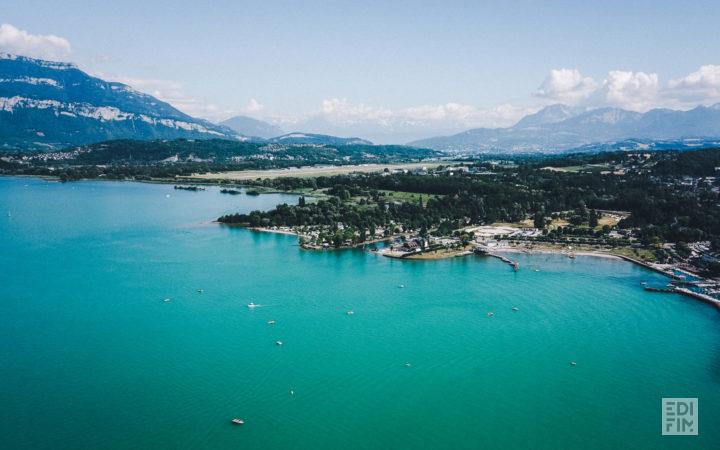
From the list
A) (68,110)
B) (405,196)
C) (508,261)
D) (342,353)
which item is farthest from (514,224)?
(68,110)

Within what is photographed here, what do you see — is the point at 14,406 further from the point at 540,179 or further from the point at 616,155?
the point at 616,155

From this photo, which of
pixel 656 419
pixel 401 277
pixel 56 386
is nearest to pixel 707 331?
pixel 656 419

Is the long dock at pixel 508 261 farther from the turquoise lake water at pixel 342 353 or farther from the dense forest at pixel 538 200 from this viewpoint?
the dense forest at pixel 538 200

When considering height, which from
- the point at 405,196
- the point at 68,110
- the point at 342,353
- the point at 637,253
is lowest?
the point at 342,353

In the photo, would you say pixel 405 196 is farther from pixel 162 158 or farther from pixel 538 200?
pixel 162 158

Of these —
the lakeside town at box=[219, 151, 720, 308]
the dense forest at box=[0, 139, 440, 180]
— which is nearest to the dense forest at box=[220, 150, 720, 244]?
the lakeside town at box=[219, 151, 720, 308]

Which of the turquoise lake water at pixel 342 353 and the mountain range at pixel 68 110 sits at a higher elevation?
the mountain range at pixel 68 110

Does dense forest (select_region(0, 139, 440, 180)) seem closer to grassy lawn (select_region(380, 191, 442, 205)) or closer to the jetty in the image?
grassy lawn (select_region(380, 191, 442, 205))

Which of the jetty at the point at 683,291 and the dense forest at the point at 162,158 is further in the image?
the dense forest at the point at 162,158

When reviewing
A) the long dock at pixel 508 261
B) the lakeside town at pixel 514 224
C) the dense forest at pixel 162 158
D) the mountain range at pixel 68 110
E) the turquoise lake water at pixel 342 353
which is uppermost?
the mountain range at pixel 68 110

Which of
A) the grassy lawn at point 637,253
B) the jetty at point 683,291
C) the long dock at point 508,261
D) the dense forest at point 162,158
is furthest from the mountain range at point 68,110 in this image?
the jetty at point 683,291
